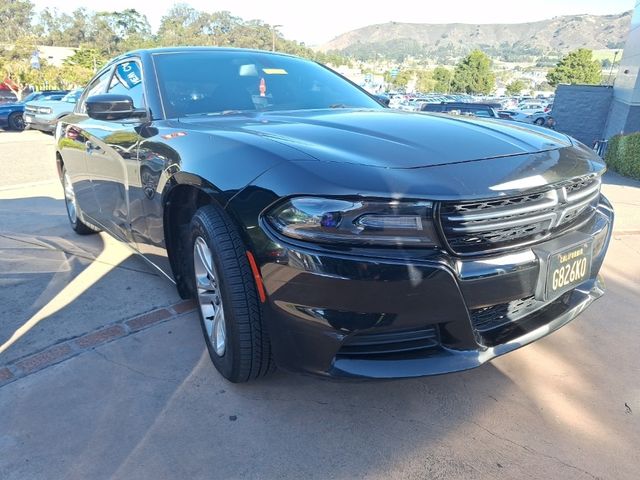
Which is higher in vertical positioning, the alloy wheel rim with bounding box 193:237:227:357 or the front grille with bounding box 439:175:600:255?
the front grille with bounding box 439:175:600:255

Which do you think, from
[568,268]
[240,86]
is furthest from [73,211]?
[568,268]

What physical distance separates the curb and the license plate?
2.12m

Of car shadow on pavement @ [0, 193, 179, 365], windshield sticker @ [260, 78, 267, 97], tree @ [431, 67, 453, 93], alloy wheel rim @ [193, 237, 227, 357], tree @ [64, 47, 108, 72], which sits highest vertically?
windshield sticker @ [260, 78, 267, 97]

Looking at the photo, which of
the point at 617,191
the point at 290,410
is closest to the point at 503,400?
the point at 290,410

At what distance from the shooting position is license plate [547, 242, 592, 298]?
1.93m

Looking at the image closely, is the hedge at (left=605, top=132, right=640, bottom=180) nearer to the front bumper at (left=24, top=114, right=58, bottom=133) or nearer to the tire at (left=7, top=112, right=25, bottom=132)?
the front bumper at (left=24, top=114, right=58, bottom=133)

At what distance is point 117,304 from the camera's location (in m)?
3.24

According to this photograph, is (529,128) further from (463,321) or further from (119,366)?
(119,366)

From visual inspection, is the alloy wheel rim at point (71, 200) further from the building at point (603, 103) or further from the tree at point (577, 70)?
the tree at point (577, 70)

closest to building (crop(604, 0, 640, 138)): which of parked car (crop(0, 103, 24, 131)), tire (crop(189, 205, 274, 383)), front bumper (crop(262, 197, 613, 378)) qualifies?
front bumper (crop(262, 197, 613, 378))

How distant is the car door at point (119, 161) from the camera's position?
9.50 ft

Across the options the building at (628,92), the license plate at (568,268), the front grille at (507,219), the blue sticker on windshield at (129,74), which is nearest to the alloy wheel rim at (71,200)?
the blue sticker on windshield at (129,74)

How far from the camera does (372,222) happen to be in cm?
170

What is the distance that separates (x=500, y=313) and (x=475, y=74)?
5735 centimetres
